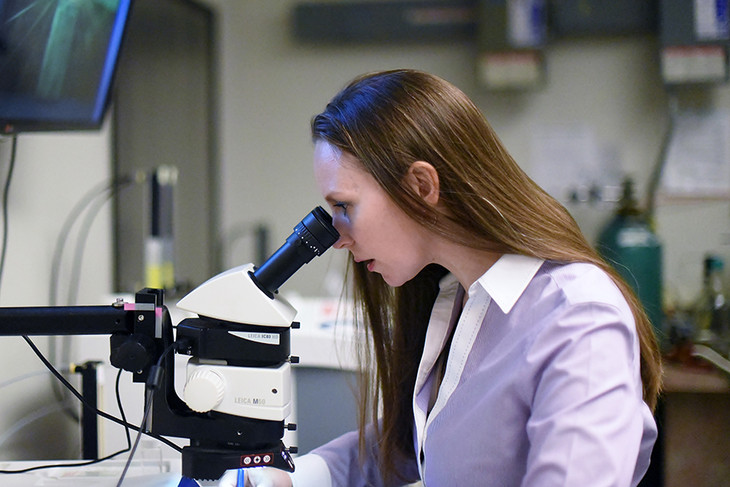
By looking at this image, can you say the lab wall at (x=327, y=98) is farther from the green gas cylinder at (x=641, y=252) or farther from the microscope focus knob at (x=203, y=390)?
the microscope focus knob at (x=203, y=390)

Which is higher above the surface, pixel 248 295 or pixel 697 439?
pixel 248 295

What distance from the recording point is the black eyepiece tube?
872mm

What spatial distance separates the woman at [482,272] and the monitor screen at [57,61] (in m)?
0.60

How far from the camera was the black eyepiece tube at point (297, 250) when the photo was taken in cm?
87

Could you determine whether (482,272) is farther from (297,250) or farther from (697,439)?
(697,439)

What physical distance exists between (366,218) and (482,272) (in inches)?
8.8

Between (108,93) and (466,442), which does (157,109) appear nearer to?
(108,93)

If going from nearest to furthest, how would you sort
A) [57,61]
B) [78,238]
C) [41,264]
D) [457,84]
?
[57,61] → [41,264] → [78,238] → [457,84]

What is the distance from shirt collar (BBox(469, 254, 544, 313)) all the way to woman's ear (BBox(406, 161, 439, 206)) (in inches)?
5.3

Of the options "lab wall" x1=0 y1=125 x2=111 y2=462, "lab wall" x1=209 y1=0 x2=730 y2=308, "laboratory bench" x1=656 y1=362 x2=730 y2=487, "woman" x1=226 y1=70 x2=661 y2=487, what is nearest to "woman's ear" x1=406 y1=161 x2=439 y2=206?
"woman" x1=226 y1=70 x2=661 y2=487

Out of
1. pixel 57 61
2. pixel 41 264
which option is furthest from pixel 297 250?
pixel 41 264

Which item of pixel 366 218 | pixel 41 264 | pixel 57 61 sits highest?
pixel 57 61

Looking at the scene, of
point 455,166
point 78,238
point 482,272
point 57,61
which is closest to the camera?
point 455,166

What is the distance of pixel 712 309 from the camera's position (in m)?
2.20
